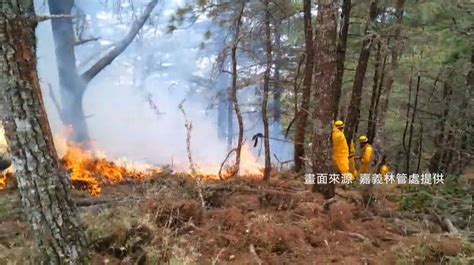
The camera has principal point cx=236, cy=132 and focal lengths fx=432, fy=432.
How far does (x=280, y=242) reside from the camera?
213 inches

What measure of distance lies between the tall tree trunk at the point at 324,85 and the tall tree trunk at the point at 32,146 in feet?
14.6

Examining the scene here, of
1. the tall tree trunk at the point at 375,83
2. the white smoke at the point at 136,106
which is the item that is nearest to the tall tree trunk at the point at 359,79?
the tall tree trunk at the point at 375,83

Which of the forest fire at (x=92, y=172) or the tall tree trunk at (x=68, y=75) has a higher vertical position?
the tall tree trunk at (x=68, y=75)

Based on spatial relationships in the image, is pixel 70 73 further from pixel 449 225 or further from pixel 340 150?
pixel 449 225

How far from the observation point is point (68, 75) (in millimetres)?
13484

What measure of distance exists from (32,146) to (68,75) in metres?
10.5

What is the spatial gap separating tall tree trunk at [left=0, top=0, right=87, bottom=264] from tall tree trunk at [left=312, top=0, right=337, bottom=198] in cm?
444

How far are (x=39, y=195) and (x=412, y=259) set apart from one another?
3791 mm

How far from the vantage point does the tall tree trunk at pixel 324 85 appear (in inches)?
273

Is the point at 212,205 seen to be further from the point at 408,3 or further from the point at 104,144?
the point at 104,144

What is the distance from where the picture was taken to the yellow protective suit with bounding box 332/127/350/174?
27.8ft

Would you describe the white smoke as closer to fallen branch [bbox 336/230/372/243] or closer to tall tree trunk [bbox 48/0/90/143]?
tall tree trunk [bbox 48/0/90/143]

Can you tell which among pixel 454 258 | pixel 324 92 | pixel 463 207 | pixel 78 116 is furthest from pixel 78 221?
pixel 78 116

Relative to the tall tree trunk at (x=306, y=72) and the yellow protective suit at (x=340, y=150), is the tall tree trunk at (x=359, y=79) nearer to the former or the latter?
the tall tree trunk at (x=306, y=72)
